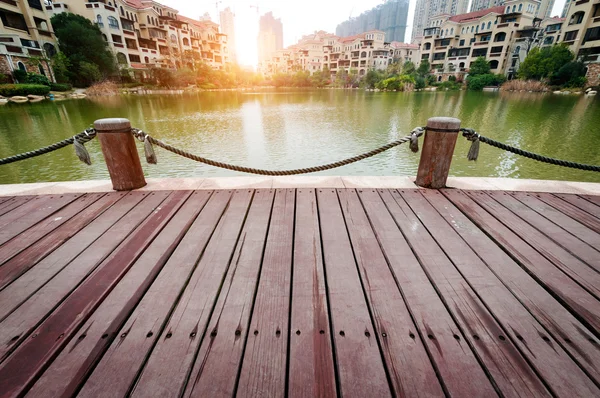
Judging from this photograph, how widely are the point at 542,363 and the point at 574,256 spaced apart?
1356mm

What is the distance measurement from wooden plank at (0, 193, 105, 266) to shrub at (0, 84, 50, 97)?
32.9 meters

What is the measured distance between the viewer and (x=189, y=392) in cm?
122

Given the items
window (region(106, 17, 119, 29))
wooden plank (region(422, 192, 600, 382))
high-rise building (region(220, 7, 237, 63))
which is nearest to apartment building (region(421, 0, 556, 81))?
window (region(106, 17, 119, 29))

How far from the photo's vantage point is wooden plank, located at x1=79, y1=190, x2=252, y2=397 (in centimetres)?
130

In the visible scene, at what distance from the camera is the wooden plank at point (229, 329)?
1244 mm

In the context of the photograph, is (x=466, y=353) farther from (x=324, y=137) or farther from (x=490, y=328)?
(x=324, y=137)

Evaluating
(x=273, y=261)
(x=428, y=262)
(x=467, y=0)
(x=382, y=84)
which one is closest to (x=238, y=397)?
(x=273, y=261)

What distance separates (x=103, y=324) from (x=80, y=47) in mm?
48541

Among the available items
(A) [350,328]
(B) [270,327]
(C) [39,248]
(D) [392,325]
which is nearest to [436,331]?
(D) [392,325]

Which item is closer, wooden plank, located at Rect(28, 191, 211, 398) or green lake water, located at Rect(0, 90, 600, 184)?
wooden plank, located at Rect(28, 191, 211, 398)

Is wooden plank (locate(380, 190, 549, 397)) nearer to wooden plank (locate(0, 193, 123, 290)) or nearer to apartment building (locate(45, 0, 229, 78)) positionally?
wooden plank (locate(0, 193, 123, 290))

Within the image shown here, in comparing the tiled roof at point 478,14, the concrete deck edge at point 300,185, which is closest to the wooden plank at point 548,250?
the concrete deck edge at point 300,185

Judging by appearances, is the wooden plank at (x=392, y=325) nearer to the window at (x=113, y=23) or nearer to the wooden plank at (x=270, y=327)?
the wooden plank at (x=270, y=327)

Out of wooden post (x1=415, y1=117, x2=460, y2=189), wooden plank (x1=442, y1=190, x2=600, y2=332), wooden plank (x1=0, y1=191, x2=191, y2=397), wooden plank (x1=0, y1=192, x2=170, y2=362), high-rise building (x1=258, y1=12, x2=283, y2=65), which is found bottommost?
wooden plank (x1=442, y1=190, x2=600, y2=332)
